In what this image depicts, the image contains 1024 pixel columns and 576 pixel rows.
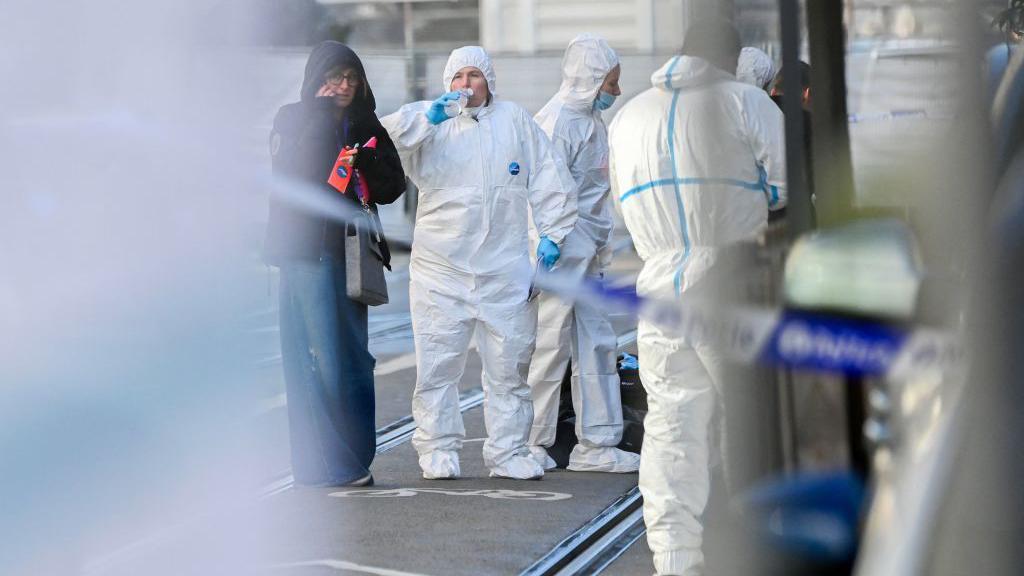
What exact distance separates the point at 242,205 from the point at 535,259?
2.81 meters

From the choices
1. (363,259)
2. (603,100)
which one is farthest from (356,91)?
(603,100)

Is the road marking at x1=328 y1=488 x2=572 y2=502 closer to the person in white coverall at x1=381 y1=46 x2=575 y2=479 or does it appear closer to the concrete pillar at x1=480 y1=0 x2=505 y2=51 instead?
the person in white coverall at x1=381 y1=46 x2=575 y2=479

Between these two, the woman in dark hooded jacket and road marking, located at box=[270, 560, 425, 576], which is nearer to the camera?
road marking, located at box=[270, 560, 425, 576]

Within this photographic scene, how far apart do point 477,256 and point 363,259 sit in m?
0.39

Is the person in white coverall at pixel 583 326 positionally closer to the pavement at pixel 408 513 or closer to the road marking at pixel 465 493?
the pavement at pixel 408 513

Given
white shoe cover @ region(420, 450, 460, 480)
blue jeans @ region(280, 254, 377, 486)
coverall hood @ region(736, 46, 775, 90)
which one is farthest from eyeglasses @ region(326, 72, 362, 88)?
coverall hood @ region(736, 46, 775, 90)

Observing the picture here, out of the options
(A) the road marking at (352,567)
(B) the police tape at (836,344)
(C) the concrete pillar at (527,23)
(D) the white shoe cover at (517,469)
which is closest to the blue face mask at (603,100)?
(D) the white shoe cover at (517,469)

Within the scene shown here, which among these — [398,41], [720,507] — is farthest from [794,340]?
[398,41]

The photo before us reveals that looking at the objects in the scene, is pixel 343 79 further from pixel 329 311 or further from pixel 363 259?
pixel 329 311

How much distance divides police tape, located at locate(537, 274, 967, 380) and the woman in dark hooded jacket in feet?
9.67

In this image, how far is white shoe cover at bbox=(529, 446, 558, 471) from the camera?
5789 millimetres

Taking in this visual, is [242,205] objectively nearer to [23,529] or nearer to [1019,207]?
[23,529]

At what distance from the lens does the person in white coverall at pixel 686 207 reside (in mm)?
2273

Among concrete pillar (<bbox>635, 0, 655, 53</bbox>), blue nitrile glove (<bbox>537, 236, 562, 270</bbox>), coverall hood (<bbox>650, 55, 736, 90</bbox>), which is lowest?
blue nitrile glove (<bbox>537, 236, 562, 270</bbox>)
